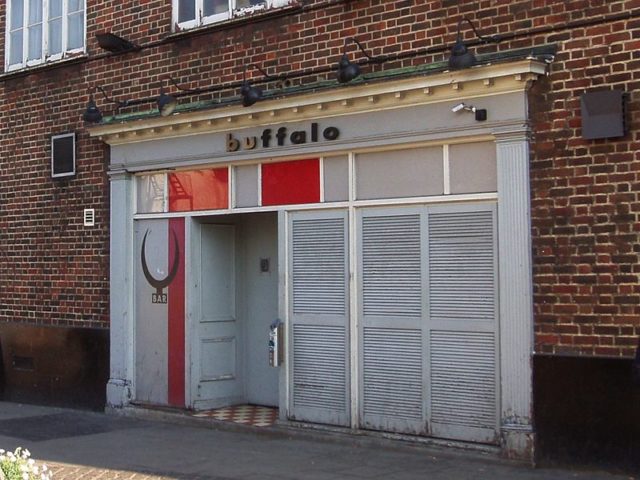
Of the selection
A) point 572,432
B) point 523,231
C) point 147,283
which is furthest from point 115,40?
point 572,432

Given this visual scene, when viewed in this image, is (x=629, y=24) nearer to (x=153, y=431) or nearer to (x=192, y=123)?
(x=192, y=123)

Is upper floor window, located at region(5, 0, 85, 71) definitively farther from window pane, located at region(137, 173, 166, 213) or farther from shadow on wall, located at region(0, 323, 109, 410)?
shadow on wall, located at region(0, 323, 109, 410)

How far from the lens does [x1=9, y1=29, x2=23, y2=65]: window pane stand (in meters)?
14.1

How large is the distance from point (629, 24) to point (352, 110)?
2.90 m

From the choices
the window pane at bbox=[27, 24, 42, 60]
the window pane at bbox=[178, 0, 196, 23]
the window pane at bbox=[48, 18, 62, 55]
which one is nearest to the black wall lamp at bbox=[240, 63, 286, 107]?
the window pane at bbox=[178, 0, 196, 23]

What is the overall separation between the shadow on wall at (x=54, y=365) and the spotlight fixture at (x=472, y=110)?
18.9ft

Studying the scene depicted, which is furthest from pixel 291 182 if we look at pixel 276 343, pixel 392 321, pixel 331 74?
pixel 392 321

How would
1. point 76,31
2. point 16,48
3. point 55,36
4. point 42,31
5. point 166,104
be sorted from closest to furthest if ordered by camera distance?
1. point 166,104
2. point 76,31
3. point 55,36
4. point 42,31
5. point 16,48

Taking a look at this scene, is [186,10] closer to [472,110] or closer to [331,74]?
[331,74]

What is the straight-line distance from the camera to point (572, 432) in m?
8.47

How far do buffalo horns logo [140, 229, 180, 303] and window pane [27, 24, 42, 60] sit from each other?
3.47 m

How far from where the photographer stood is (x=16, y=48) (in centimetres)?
1414

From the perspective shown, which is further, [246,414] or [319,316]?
[246,414]

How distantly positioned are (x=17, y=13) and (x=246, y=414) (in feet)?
22.6
